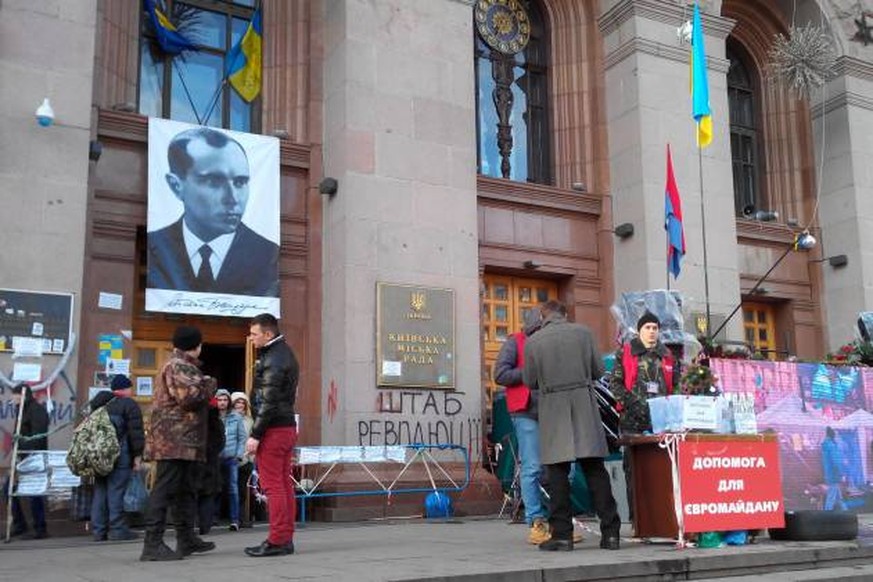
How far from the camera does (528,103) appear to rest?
1850cm

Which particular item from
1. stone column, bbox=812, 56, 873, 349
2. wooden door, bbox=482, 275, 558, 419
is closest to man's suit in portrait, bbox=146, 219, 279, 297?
wooden door, bbox=482, 275, 558, 419

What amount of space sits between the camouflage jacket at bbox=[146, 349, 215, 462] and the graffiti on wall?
5.52 meters

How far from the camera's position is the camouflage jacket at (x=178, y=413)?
26.3 ft

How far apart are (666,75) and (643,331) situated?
976cm

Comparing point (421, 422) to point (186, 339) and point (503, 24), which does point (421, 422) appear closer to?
point (186, 339)

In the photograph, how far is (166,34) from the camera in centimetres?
1504

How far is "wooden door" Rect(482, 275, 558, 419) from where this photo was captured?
1641 cm

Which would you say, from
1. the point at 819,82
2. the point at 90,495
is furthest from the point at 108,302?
the point at 819,82

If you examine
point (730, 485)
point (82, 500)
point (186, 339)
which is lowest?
point (82, 500)

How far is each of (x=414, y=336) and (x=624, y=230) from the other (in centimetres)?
Answer: 502

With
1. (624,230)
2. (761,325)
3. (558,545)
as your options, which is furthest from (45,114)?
(761,325)

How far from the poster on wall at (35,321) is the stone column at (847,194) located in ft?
48.7

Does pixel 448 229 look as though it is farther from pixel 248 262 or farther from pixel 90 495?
pixel 90 495
